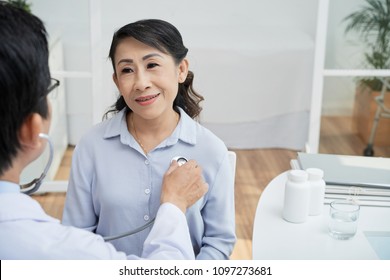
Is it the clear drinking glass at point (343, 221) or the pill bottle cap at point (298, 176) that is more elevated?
the pill bottle cap at point (298, 176)

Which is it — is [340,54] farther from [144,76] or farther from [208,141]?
[144,76]

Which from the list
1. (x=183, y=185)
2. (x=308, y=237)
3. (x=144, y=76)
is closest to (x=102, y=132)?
(x=144, y=76)

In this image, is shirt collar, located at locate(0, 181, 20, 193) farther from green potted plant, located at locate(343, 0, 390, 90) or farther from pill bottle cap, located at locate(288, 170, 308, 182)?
green potted plant, located at locate(343, 0, 390, 90)

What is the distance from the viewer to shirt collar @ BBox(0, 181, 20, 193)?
3.07ft

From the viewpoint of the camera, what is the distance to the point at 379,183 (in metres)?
1.59

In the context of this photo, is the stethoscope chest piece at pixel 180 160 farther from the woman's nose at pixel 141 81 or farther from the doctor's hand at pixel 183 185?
the woman's nose at pixel 141 81

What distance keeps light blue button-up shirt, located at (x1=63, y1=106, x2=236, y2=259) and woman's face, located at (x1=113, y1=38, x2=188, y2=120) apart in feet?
0.28

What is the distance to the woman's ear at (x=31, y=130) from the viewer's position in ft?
3.03

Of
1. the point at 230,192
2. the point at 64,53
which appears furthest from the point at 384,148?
the point at 230,192

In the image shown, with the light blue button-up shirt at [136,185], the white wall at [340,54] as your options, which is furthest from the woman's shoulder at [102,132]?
the white wall at [340,54]

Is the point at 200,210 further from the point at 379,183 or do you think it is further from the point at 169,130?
the point at 379,183

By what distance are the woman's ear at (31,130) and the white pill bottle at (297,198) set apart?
0.68m

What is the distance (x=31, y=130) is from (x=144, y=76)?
503mm

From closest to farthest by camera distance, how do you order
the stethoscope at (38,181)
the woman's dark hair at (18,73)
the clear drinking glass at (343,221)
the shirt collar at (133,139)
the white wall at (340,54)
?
the woman's dark hair at (18,73) < the stethoscope at (38,181) < the clear drinking glass at (343,221) < the shirt collar at (133,139) < the white wall at (340,54)
